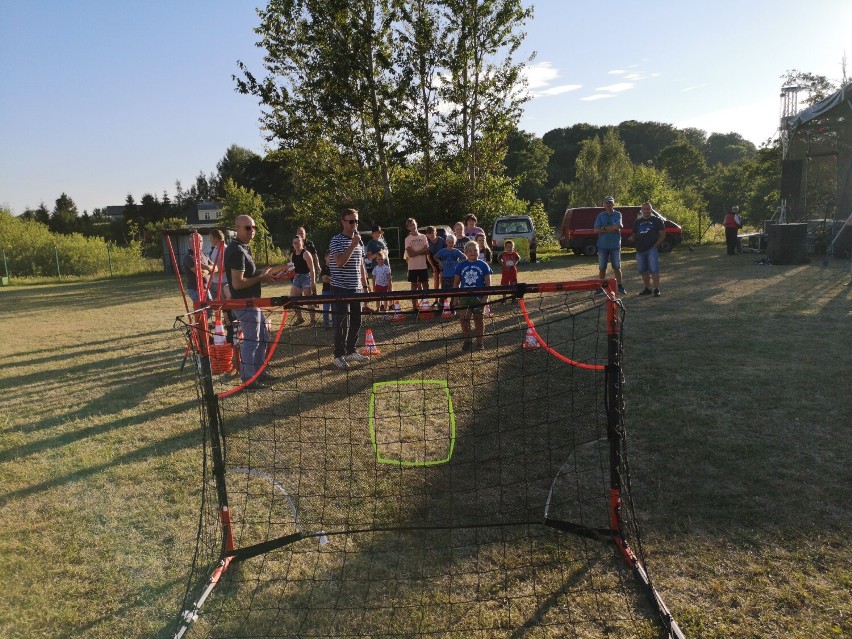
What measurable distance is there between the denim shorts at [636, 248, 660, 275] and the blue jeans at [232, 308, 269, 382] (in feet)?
27.1

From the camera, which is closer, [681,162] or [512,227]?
[512,227]

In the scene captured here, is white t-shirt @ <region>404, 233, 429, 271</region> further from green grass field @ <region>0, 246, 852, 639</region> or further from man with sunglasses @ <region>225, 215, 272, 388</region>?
man with sunglasses @ <region>225, 215, 272, 388</region>

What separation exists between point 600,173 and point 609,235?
110ft

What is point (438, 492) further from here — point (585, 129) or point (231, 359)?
point (585, 129)

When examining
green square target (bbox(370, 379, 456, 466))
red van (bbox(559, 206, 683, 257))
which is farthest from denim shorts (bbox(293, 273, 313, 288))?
red van (bbox(559, 206, 683, 257))

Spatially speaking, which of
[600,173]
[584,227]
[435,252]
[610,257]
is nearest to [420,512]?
[435,252]

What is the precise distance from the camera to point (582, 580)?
10.3 ft

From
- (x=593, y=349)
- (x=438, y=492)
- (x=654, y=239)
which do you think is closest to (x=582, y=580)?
(x=438, y=492)

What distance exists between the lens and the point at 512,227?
75.6 feet

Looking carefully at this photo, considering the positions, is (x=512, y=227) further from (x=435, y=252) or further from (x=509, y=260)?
(x=509, y=260)

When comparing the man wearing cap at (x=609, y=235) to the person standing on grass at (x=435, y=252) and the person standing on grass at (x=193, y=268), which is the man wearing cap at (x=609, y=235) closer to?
the person standing on grass at (x=435, y=252)

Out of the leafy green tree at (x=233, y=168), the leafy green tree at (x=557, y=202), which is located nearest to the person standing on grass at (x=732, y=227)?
the leafy green tree at (x=557, y=202)

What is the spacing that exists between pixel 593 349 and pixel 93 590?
6.47 m

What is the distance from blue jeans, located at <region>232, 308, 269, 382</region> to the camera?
244 inches
